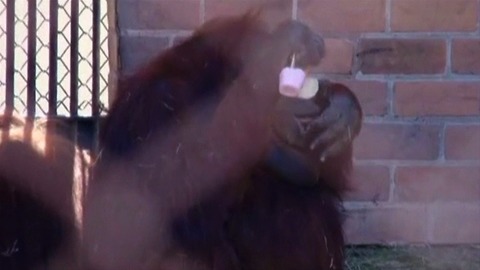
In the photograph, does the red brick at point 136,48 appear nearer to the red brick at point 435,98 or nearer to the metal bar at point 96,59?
the metal bar at point 96,59

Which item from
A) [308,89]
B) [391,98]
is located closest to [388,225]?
[391,98]

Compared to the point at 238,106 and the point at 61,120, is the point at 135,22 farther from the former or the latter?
the point at 238,106

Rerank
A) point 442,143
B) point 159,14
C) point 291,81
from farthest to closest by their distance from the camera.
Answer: point 442,143 < point 159,14 < point 291,81

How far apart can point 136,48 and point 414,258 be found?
100 cm

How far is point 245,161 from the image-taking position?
8.66 feet

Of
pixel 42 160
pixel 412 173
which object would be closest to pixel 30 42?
pixel 42 160

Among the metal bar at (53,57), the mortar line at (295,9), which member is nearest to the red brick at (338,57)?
the mortar line at (295,9)

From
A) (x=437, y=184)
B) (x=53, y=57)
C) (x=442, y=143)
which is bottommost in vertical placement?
(x=437, y=184)

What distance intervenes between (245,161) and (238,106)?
0.38 feet

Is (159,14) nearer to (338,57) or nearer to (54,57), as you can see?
(54,57)

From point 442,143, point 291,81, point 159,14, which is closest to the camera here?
point 291,81

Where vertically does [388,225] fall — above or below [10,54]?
below

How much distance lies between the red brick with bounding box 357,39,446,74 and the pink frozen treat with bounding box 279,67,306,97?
3.46ft

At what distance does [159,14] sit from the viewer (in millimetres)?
3570
